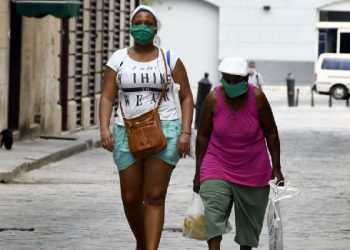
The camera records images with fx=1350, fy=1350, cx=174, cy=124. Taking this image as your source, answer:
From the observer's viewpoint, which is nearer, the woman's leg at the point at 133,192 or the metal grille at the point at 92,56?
the woman's leg at the point at 133,192

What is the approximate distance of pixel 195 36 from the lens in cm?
5969

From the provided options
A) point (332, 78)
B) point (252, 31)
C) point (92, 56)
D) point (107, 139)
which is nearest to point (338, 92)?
point (332, 78)

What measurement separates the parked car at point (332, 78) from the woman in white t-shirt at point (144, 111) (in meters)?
44.6

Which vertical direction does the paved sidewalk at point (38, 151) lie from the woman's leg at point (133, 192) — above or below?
below

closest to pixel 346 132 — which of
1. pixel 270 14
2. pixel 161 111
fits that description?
pixel 161 111

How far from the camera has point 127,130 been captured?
9430mm

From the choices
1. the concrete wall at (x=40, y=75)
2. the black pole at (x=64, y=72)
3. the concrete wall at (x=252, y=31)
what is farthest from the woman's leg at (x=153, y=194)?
the concrete wall at (x=252, y=31)

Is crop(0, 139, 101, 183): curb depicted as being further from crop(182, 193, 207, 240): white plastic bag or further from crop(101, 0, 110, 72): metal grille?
crop(182, 193, 207, 240): white plastic bag

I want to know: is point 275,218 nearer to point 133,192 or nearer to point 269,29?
point 133,192

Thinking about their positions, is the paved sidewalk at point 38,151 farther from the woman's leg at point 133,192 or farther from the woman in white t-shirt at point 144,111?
the woman in white t-shirt at point 144,111

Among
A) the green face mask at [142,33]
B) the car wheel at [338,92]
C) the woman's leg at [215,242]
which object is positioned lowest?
the car wheel at [338,92]

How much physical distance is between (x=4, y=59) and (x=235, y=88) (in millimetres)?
13936

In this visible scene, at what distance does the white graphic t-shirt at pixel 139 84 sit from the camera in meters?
9.38

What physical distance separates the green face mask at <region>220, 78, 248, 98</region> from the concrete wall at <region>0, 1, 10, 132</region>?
1364 centimetres
